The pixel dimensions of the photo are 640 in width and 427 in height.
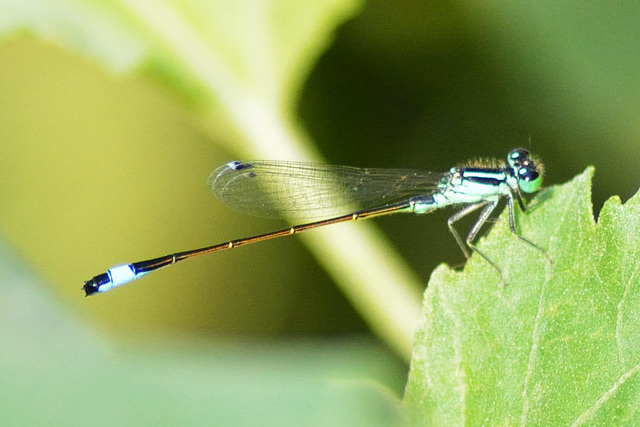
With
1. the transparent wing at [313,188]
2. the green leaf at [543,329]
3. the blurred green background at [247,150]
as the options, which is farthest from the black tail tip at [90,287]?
the green leaf at [543,329]

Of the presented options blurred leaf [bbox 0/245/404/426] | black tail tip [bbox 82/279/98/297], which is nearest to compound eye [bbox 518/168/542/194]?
black tail tip [bbox 82/279/98/297]

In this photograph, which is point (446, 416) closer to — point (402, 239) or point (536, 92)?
point (402, 239)

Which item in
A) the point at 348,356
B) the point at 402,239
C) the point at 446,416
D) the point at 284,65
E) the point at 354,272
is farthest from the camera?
the point at 402,239

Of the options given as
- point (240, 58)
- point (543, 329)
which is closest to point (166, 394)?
point (543, 329)

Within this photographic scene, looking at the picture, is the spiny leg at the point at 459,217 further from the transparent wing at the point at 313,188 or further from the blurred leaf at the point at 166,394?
the blurred leaf at the point at 166,394

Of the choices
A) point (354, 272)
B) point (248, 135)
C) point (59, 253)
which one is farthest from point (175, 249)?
point (354, 272)

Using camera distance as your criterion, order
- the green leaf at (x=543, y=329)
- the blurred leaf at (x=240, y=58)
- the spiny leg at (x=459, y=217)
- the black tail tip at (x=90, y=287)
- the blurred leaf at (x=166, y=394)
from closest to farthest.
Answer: the blurred leaf at (x=166, y=394)
the green leaf at (x=543, y=329)
the blurred leaf at (x=240, y=58)
the black tail tip at (x=90, y=287)
the spiny leg at (x=459, y=217)

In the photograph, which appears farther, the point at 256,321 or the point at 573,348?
the point at 256,321
